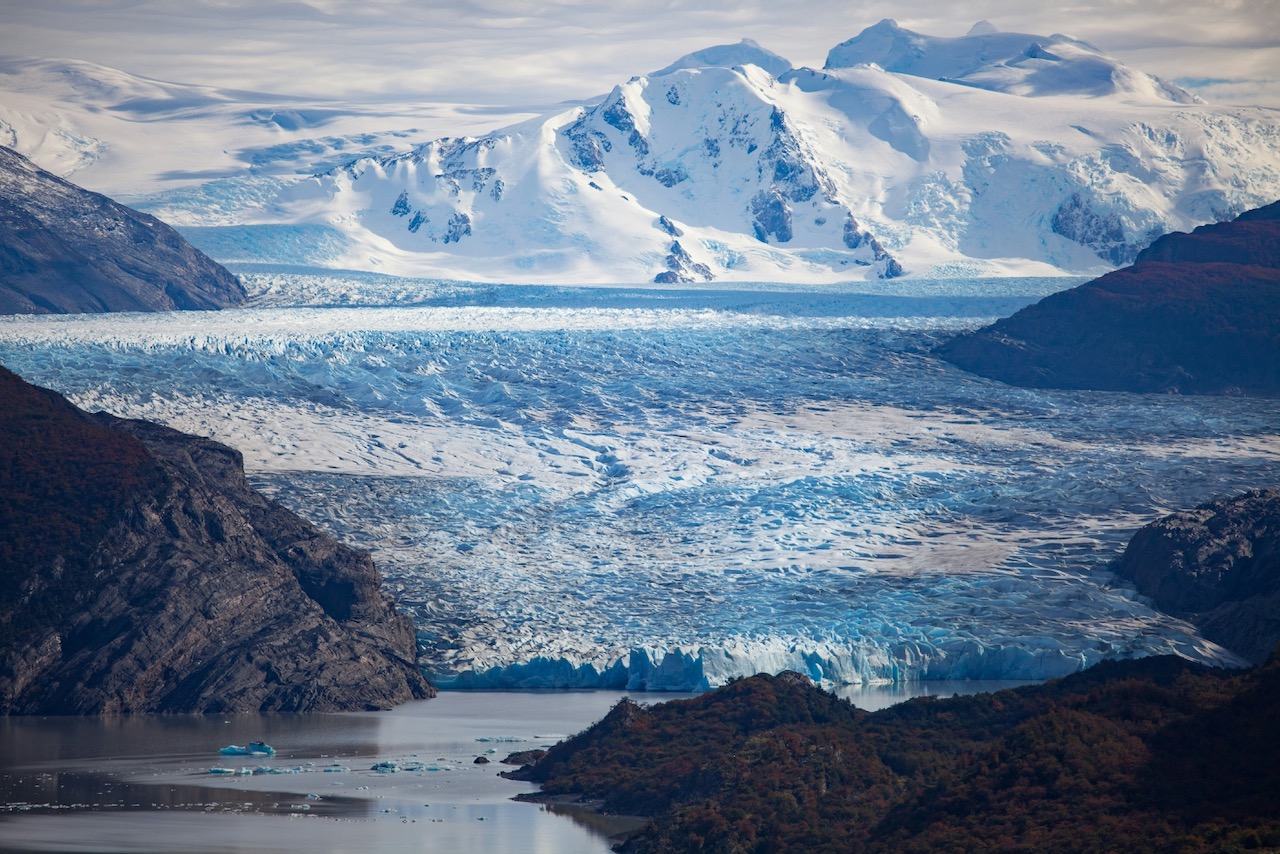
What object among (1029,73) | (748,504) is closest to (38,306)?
(748,504)

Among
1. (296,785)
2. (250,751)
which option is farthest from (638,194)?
(296,785)

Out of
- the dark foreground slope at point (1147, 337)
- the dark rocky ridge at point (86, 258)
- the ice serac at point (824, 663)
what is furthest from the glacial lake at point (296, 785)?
the dark rocky ridge at point (86, 258)

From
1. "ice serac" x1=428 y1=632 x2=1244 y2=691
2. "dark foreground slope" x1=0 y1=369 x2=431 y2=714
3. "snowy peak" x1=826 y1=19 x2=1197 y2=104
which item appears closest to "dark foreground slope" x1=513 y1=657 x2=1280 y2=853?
"ice serac" x1=428 y1=632 x2=1244 y2=691

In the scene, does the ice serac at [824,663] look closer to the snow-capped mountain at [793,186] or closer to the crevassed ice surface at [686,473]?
the crevassed ice surface at [686,473]

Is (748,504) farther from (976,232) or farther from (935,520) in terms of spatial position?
(976,232)

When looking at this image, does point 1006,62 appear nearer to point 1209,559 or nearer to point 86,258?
point 86,258
